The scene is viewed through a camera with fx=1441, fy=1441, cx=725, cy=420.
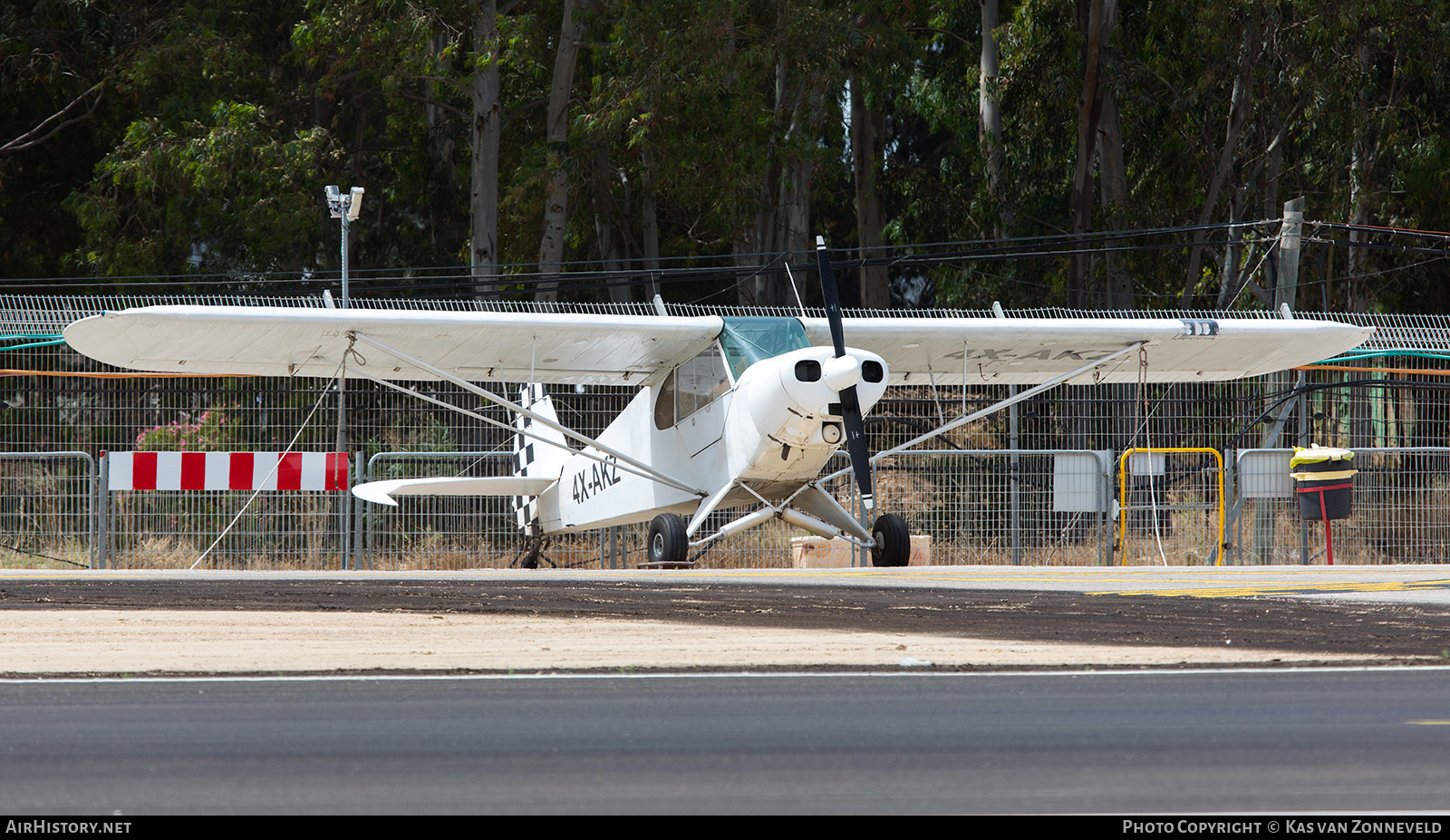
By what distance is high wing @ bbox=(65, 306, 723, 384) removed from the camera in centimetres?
1267

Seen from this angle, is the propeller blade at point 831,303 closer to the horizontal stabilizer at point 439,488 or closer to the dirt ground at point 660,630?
the dirt ground at point 660,630

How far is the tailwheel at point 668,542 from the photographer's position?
44.4ft

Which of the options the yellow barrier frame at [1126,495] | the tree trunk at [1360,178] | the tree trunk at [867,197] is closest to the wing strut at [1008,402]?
the yellow barrier frame at [1126,495]

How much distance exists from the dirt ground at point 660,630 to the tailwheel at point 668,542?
10.4ft

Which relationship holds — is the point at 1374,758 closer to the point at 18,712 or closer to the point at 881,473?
the point at 18,712

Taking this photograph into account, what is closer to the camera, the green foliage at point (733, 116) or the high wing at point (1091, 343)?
the high wing at point (1091, 343)

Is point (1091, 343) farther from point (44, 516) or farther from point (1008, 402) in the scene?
point (44, 516)

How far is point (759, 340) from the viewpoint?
45.3 ft

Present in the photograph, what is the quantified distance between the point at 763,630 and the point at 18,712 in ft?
12.0

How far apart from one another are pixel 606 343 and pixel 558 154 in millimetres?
13177

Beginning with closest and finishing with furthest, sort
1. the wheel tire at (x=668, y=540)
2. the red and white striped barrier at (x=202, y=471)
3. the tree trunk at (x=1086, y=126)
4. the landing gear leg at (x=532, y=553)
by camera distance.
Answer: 1. the wheel tire at (x=668, y=540)
2. the red and white striped barrier at (x=202, y=471)
3. the landing gear leg at (x=532, y=553)
4. the tree trunk at (x=1086, y=126)

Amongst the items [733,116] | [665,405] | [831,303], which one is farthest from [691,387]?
[733,116]
